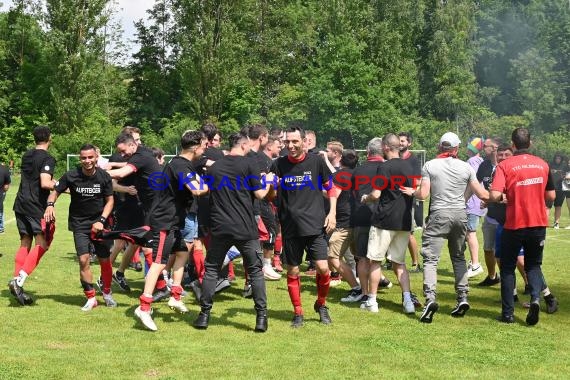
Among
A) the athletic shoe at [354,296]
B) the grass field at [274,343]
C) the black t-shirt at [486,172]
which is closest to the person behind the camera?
the grass field at [274,343]

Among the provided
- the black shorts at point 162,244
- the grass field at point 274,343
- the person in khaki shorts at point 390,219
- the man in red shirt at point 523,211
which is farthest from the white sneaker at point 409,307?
the black shorts at point 162,244

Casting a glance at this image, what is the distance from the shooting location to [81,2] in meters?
38.3

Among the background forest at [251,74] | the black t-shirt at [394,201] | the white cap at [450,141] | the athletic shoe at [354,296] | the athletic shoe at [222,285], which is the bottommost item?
the athletic shoe at [354,296]

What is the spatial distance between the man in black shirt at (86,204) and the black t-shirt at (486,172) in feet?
17.6

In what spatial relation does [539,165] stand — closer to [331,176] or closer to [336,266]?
[331,176]

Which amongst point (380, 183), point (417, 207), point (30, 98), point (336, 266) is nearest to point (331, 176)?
point (380, 183)

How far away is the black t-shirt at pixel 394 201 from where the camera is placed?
766 centimetres

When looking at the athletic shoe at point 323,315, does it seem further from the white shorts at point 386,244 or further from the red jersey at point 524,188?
the red jersey at point 524,188

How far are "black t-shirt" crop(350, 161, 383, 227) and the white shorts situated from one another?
41cm

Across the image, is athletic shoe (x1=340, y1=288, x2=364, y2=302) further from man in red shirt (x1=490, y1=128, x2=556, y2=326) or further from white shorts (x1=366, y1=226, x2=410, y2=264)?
man in red shirt (x1=490, y1=128, x2=556, y2=326)

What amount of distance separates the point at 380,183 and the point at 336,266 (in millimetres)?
1480

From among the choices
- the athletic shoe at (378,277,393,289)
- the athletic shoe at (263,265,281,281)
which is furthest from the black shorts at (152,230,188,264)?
Result: the athletic shoe at (378,277,393,289)

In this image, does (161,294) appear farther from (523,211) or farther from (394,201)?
(523,211)

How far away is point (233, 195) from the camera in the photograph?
6.87m
